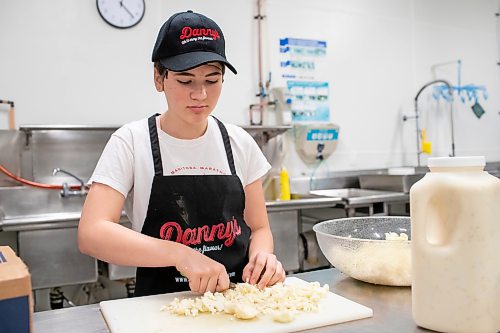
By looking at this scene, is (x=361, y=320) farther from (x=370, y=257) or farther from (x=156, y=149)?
(x=156, y=149)

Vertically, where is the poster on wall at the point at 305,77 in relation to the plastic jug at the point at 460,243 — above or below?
above

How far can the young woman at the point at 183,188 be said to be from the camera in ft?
3.84

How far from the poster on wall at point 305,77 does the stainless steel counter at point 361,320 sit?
2649 mm

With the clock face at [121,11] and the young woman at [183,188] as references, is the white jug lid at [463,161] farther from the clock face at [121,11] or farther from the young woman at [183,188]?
the clock face at [121,11]

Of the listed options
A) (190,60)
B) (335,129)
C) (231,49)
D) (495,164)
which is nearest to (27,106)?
(231,49)

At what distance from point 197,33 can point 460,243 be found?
33.5 inches

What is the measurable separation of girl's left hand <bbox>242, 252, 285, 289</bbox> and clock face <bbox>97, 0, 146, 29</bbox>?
2427mm

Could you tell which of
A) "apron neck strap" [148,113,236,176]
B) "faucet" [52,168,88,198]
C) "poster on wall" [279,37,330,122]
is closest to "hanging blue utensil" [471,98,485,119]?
"poster on wall" [279,37,330,122]

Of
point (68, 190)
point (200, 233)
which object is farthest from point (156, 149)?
point (68, 190)

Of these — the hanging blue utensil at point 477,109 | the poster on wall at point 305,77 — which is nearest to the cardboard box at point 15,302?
the poster on wall at point 305,77

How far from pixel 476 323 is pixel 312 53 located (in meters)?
3.29

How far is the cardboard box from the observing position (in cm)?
61

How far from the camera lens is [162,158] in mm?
Answer: 1397

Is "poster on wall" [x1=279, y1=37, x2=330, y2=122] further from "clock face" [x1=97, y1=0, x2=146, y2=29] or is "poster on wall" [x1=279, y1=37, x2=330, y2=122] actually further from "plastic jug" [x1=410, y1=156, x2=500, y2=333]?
"plastic jug" [x1=410, y1=156, x2=500, y2=333]
